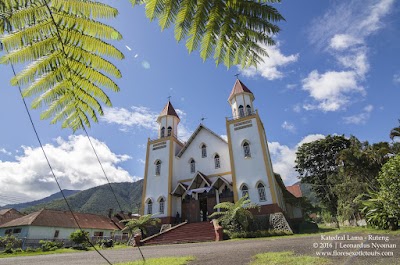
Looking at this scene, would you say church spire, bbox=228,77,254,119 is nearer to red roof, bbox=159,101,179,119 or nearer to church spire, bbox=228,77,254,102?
church spire, bbox=228,77,254,102

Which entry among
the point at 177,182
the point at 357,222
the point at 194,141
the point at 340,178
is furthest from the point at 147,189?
the point at 357,222

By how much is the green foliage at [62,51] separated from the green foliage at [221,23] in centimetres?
54

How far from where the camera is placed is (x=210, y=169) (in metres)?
24.0

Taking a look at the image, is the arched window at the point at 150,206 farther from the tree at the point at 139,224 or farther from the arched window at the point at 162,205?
the tree at the point at 139,224

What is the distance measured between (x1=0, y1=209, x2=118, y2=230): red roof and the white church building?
56.2 ft

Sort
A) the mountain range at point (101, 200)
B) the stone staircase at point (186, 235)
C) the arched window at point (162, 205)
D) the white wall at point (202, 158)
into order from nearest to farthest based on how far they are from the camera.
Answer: the stone staircase at point (186, 235) < the arched window at point (162, 205) < the white wall at point (202, 158) < the mountain range at point (101, 200)

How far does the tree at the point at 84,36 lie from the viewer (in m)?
2.05

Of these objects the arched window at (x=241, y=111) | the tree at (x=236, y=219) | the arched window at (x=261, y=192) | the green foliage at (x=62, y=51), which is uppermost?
the arched window at (x=241, y=111)

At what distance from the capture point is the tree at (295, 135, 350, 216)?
32656 millimetres

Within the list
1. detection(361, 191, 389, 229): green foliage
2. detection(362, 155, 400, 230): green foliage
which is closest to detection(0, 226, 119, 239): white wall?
detection(361, 191, 389, 229): green foliage

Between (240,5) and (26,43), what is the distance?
2.01m

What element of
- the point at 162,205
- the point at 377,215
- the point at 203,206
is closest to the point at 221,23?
the point at 377,215

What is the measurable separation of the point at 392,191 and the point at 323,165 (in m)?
23.6

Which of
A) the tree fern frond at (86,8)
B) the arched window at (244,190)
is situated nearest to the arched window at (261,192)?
the arched window at (244,190)
